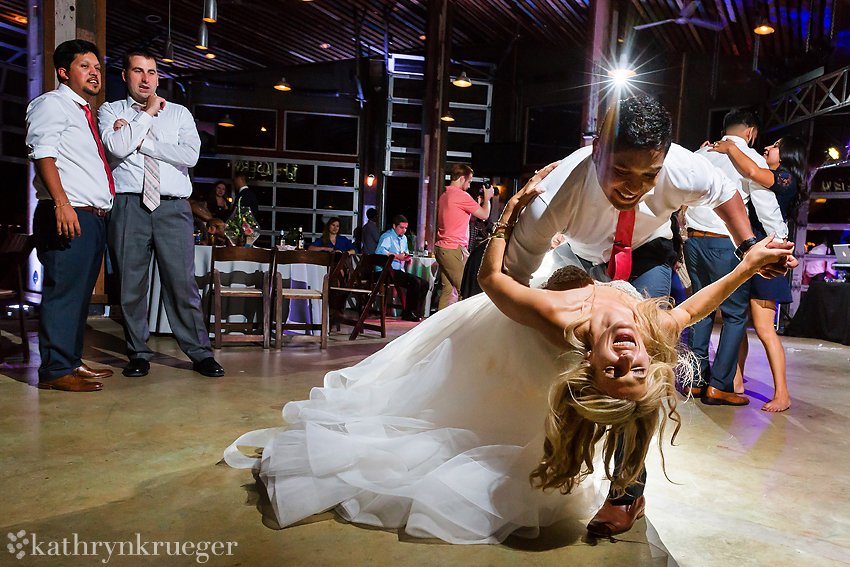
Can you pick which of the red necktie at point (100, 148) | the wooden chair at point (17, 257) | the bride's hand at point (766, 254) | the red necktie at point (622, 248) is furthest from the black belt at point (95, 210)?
the bride's hand at point (766, 254)

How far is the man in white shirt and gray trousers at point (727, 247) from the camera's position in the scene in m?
3.37

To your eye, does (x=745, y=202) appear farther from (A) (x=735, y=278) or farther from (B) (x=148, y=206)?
(B) (x=148, y=206)

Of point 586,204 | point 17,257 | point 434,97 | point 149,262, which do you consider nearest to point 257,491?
point 586,204

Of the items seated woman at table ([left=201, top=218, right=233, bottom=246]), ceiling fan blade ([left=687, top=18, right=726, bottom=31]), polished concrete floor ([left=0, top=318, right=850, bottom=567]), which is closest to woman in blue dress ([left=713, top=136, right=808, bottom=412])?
polished concrete floor ([left=0, top=318, right=850, bottom=567])

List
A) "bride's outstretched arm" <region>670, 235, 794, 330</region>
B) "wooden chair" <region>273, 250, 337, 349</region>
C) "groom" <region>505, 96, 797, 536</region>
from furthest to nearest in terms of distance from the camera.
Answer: "wooden chair" <region>273, 250, 337, 349</region>
"bride's outstretched arm" <region>670, 235, 794, 330</region>
"groom" <region>505, 96, 797, 536</region>

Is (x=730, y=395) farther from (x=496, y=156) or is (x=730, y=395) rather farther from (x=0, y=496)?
(x=496, y=156)

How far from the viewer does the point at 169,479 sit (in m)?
1.89

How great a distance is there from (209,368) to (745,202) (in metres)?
3.36

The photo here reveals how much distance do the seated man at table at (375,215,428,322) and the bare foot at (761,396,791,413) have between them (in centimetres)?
468

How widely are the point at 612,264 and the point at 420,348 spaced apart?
0.81 metres

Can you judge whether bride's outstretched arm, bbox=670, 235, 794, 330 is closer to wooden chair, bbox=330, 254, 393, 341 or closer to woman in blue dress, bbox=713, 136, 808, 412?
woman in blue dress, bbox=713, 136, 808, 412

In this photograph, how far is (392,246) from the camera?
758 centimetres

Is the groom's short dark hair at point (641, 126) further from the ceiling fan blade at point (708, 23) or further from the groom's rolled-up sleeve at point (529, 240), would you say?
the ceiling fan blade at point (708, 23)

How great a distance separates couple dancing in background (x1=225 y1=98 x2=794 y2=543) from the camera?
1481mm
